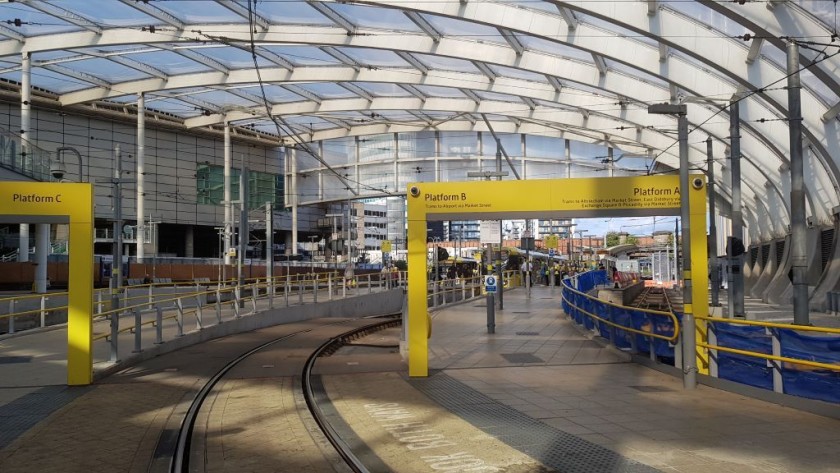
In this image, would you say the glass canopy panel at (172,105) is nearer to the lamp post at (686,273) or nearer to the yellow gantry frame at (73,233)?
the yellow gantry frame at (73,233)

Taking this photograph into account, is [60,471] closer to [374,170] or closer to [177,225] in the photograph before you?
[374,170]

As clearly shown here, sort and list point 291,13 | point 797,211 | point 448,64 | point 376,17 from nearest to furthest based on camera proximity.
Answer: point 797,211 < point 376,17 < point 291,13 < point 448,64

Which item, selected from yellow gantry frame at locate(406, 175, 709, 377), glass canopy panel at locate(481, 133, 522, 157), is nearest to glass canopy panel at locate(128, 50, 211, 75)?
glass canopy panel at locate(481, 133, 522, 157)

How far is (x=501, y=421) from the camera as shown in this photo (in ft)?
28.4

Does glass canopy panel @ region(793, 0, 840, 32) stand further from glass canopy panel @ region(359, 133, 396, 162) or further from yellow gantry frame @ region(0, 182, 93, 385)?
glass canopy panel @ region(359, 133, 396, 162)

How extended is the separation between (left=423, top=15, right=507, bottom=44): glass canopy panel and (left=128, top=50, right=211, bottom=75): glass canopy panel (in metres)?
15.2

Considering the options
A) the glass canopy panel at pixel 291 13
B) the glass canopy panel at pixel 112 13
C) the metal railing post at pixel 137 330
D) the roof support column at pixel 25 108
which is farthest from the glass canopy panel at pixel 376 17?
the roof support column at pixel 25 108

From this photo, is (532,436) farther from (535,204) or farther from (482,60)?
(482,60)

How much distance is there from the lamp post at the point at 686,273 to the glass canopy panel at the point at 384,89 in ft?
104

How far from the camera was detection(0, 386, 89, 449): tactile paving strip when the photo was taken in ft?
28.7

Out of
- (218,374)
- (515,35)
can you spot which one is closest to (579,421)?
(218,374)

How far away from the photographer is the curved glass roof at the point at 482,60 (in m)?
21.6

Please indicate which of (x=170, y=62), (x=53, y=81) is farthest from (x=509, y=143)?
(x=53, y=81)

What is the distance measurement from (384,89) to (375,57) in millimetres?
7969
